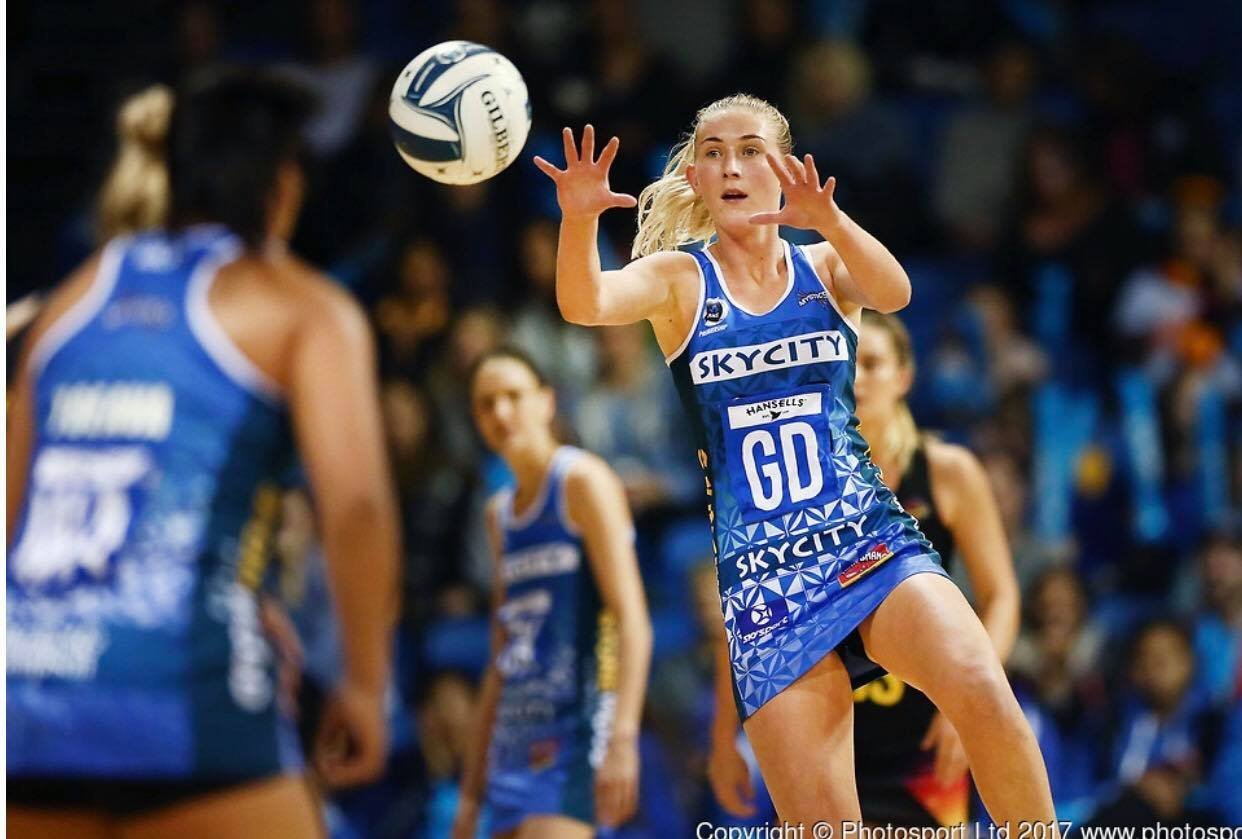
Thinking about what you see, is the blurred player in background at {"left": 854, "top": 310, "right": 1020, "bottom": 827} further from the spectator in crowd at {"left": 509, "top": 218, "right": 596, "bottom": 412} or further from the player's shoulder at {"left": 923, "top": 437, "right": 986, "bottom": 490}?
the spectator in crowd at {"left": 509, "top": 218, "right": 596, "bottom": 412}

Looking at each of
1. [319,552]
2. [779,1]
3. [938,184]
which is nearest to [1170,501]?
[938,184]

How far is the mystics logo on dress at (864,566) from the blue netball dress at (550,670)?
1859 millimetres

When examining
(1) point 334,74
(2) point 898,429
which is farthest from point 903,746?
(1) point 334,74

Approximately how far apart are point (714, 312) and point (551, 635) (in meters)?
1.99

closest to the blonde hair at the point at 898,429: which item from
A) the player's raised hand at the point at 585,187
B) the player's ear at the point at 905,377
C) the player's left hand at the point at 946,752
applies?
the player's ear at the point at 905,377

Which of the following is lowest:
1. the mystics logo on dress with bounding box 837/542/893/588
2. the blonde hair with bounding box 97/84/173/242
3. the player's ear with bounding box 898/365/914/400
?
the mystics logo on dress with bounding box 837/542/893/588

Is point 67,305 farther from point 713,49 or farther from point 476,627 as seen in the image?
point 713,49

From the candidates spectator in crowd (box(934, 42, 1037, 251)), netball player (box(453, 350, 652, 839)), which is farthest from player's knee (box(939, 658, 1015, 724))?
spectator in crowd (box(934, 42, 1037, 251))

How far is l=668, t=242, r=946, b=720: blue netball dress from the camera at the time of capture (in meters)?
4.05

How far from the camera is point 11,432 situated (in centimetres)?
388

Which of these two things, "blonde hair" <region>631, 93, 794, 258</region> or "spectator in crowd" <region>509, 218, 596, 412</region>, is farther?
"spectator in crowd" <region>509, 218, 596, 412</region>

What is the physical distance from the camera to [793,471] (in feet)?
13.6

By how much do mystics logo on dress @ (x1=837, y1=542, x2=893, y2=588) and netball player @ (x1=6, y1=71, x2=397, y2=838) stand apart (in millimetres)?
1080

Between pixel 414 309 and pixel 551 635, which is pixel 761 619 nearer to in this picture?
pixel 551 635
